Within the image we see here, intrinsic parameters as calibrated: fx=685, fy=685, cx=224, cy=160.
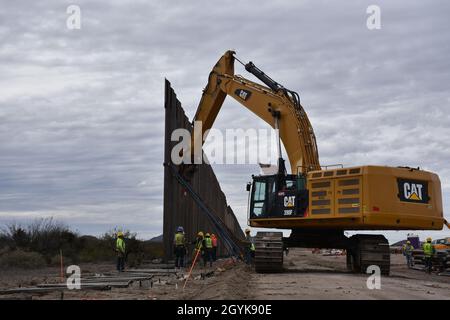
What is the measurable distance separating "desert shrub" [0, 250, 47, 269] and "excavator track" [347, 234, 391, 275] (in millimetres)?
13675

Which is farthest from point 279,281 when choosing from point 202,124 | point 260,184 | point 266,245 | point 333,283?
point 202,124

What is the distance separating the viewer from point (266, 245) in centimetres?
2100

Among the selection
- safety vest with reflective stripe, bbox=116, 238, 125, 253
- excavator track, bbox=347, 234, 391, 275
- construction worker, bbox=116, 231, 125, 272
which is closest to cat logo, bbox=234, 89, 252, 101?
excavator track, bbox=347, 234, 391, 275

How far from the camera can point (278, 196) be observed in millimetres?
21641

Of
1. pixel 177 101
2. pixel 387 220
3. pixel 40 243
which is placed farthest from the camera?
pixel 40 243

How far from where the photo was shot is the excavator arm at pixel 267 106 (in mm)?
22047

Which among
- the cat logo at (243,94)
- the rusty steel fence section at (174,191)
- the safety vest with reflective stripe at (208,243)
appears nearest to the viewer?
the cat logo at (243,94)

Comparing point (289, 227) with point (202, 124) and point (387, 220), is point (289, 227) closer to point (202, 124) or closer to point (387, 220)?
point (387, 220)

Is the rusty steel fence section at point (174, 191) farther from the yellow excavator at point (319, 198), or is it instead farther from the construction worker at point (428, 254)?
the construction worker at point (428, 254)

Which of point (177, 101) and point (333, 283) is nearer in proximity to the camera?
point (333, 283)

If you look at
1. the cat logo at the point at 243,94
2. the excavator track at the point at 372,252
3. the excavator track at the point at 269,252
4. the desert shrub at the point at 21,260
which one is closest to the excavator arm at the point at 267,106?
the cat logo at the point at 243,94

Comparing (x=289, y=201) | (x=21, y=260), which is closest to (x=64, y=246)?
(x=21, y=260)

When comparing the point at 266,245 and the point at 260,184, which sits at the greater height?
the point at 260,184
